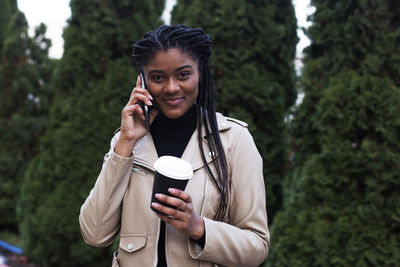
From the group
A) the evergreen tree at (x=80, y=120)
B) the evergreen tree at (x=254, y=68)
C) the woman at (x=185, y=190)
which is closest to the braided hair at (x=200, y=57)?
the woman at (x=185, y=190)

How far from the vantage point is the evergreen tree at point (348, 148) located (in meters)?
3.07

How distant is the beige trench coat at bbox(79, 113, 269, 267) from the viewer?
1.65 m

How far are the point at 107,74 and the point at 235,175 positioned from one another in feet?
12.8

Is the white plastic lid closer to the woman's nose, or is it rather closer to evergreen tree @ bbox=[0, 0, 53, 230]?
the woman's nose

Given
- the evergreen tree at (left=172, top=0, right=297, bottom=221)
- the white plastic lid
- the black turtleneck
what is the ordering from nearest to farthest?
the white plastic lid
the black turtleneck
the evergreen tree at (left=172, top=0, right=297, bottom=221)

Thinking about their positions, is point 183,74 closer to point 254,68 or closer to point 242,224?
point 242,224

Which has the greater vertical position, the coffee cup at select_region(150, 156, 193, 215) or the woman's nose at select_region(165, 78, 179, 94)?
the woman's nose at select_region(165, 78, 179, 94)

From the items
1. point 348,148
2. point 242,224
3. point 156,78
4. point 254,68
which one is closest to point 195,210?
point 242,224

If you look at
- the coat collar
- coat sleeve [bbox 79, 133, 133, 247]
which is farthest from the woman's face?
coat sleeve [bbox 79, 133, 133, 247]

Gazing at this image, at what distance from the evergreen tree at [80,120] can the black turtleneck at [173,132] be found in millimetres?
3217

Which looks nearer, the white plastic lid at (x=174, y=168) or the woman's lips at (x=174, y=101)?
the white plastic lid at (x=174, y=168)

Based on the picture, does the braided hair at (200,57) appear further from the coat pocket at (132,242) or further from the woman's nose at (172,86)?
the coat pocket at (132,242)

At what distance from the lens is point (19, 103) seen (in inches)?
307

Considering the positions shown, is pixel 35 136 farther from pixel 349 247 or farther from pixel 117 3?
pixel 349 247
